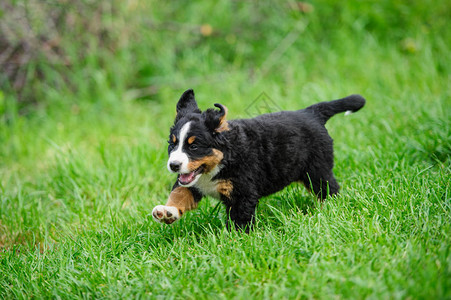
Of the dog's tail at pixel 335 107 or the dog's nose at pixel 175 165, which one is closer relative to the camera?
the dog's nose at pixel 175 165

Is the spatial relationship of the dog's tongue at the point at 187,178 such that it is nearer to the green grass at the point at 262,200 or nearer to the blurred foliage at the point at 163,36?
the green grass at the point at 262,200

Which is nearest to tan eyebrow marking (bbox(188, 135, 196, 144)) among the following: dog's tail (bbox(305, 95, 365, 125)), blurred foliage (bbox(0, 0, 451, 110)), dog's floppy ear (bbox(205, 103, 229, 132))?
dog's floppy ear (bbox(205, 103, 229, 132))

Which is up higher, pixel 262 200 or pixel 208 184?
pixel 208 184

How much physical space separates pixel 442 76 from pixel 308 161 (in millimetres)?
3899

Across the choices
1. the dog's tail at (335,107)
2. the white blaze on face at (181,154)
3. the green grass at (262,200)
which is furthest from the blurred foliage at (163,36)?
the white blaze on face at (181,154)

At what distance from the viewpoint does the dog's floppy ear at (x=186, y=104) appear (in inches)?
127

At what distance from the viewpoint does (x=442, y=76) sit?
6203 millimetres

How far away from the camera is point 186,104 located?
3299 millimetres

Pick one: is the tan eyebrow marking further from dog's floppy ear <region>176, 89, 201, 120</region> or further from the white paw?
the white paw

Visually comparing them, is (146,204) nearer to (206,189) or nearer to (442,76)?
(206,189)

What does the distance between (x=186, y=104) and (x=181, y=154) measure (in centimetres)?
57

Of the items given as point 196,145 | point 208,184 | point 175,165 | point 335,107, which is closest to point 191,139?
point 196,145

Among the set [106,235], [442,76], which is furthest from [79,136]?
[442,76]

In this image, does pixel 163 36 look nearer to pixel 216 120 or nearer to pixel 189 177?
pixel 216 120
